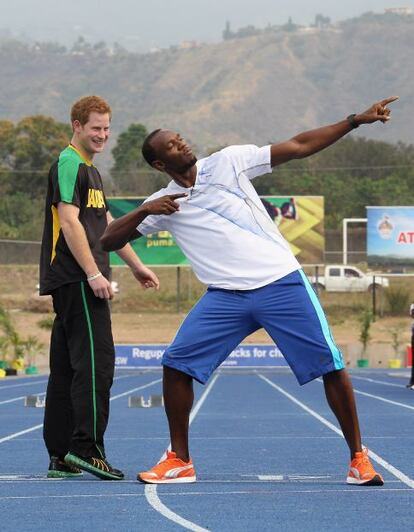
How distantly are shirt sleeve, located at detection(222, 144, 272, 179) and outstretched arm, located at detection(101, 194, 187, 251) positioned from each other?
0.32 meters

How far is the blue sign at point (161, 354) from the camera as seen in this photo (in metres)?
52.7

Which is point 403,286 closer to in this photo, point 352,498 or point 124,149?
point 124,149

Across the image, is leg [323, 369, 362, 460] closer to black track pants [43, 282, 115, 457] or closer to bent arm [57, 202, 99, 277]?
black track pants [43, 282, 115, 457]

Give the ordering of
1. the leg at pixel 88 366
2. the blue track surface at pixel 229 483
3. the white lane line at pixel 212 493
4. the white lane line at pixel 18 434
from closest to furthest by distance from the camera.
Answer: the blue track surface at pixel 229 483 → the white lane line at pixel 212 493 → the leg at pixel 88 366 → the white lane line at pixel 18 434

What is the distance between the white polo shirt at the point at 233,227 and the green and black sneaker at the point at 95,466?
117 cm

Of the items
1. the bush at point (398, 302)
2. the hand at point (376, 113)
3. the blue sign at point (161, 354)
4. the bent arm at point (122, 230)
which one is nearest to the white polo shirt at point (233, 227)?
the bent arm at point (122, 230)

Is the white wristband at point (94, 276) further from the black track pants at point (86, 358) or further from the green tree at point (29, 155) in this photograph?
the green tree at point (29, 155)

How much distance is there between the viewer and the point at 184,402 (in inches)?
341

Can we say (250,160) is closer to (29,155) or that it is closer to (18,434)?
(18,434)

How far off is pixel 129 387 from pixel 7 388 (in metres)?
2.74

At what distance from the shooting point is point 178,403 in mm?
8664

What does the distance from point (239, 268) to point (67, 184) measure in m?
1.18

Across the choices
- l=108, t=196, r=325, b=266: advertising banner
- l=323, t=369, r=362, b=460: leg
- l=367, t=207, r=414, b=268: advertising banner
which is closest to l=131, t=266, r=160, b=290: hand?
l=323, t=369, r=362, b=460: leg

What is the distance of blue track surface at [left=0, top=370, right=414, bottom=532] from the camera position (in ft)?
22.2
